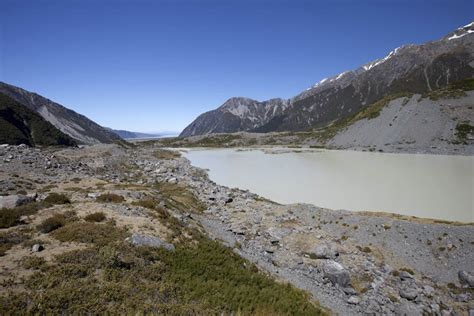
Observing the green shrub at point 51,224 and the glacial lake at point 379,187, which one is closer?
the green shrub at point 51,224

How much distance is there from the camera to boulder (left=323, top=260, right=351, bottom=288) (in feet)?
53.4

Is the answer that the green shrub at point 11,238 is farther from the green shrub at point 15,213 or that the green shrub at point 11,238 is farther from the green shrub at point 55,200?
the green shrub at point 55,200

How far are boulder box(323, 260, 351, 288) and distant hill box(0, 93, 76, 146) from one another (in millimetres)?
95965

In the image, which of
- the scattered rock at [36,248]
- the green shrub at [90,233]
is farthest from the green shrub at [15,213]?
the scattered rock at [36,248]

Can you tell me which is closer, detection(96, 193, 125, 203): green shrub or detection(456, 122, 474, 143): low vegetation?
detection(96, 193, 125, 203): green shrub

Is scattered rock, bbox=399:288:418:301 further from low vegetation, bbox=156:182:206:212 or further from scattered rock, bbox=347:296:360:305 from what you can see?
low vegetation, bbox=156:182:206:212

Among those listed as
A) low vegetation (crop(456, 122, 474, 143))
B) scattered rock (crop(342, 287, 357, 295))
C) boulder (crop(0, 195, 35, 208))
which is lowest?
scattered rock (crop(342, 287, 357, 295))

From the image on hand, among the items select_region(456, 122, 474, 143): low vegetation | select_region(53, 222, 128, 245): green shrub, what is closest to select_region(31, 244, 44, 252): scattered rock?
select_region(53, 222, 128, 245): green shrub

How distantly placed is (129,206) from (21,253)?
305 inches

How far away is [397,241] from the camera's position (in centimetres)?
2155

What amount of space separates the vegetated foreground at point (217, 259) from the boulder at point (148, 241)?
52mm

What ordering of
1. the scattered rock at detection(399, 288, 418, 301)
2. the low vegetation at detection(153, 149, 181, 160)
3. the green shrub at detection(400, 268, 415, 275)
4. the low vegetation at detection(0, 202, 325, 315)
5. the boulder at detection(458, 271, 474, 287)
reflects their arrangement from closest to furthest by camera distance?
the low vegetation at detection(0, 202, 325, 315) < the scattered rock at detection(399, 288, 418, 301) < the boulder at detection(458, 271, 474, 287) < the green shrub at detection(400, 268, 415, 275) < the low vegetation at detection(153, 149, 181, 160)

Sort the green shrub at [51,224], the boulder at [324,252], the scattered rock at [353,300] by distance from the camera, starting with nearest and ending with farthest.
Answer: the green shrub at [51,224]
the scattered rock at [353,300]
the boulder at [324,252]

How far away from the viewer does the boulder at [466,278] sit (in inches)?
654
